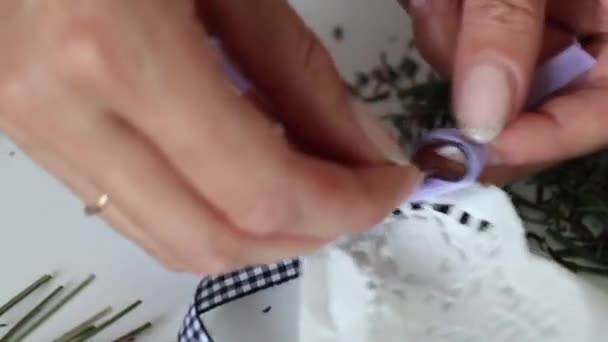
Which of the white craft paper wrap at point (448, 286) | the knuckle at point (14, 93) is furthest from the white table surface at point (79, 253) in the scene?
the knuckle at point (14, 93)

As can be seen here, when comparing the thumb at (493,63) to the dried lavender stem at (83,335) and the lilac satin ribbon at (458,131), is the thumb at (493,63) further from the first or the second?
the dried lavender stem at (83,335)

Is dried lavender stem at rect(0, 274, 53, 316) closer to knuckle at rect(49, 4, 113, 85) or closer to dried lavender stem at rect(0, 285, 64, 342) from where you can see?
dried lavender stem at rect(0, 285, 64, 342)

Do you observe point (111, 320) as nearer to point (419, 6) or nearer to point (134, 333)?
point (134, 333)

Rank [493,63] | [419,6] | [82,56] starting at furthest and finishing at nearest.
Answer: [419,6], [493,63], [82,56]

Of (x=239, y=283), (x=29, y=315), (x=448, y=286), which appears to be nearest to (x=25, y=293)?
(x=29, y=315)

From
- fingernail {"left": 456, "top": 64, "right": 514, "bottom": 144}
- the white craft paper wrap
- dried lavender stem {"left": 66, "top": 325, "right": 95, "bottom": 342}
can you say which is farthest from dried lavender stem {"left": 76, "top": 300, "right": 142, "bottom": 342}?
fingernail {"left": 456, "top": 64, "right": 514, "bottom": 144}

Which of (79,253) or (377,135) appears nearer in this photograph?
(377,135)
